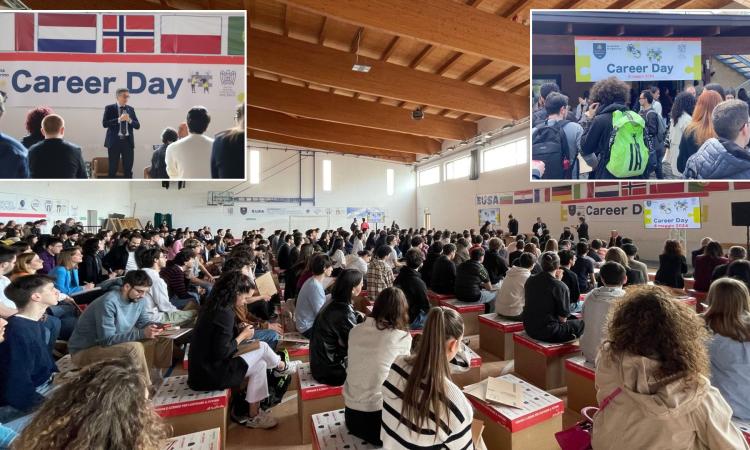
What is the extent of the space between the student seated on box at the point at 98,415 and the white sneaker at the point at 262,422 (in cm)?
195

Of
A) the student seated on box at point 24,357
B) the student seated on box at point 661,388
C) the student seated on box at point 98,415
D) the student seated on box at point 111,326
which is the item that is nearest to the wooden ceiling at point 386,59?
the student seated on box at point 24,357

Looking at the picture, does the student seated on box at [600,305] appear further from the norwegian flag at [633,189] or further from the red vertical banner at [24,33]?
the norwegian flag at [633,189]

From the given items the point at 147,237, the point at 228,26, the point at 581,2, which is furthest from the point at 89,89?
the point at 147,237

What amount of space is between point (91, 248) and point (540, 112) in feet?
19.3

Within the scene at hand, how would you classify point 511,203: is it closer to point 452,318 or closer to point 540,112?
point 540,112

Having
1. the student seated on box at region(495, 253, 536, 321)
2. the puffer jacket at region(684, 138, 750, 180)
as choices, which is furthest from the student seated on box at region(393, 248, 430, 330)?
the puffer jacket at region(684, 138, 750, 180)

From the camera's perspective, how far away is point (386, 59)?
7848 millimetres

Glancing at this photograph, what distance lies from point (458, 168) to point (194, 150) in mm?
13626

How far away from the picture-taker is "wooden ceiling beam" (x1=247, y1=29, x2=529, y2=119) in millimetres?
7137

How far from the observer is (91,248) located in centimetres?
526

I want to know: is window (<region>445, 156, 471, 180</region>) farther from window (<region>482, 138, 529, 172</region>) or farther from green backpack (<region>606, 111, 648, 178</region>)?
green backpack (<region>606, 111, 648, 178</region>)

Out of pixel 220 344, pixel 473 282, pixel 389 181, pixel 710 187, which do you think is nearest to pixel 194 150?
pixel 220 344

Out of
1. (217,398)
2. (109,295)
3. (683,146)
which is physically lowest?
(217,398)

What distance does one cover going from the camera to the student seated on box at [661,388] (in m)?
1.19
